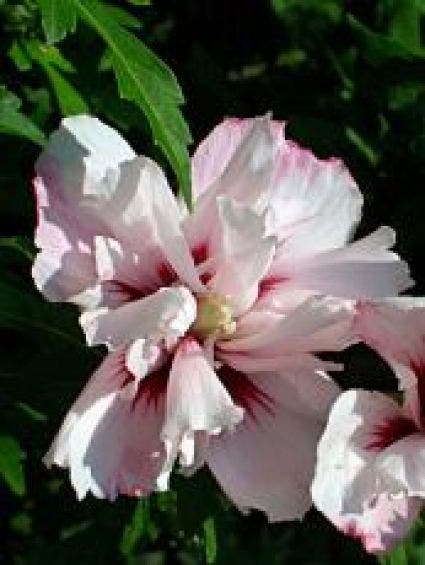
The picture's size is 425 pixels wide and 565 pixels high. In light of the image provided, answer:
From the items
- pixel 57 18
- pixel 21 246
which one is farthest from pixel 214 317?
pixel 57 18

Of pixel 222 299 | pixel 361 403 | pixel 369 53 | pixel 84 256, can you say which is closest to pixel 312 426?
pixel 361 403

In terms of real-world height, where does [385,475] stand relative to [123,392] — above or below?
below

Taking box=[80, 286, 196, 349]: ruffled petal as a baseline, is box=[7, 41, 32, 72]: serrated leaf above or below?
above

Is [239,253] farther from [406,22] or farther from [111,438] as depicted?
[406,22]

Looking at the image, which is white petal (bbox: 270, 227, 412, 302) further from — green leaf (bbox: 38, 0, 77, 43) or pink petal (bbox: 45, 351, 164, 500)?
green leaf (bbox: 38, 0, 77, 43)

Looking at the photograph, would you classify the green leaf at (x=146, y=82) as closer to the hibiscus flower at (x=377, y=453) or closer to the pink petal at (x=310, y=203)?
the pink petal at (x=310, y=203)

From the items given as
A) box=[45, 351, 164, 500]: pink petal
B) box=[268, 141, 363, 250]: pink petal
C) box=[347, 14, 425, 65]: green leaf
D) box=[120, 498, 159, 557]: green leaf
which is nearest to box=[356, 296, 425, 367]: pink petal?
box=[268, 141, 363, 250]: pink petal

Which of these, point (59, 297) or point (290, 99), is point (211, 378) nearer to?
point (59, 297)
